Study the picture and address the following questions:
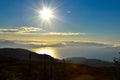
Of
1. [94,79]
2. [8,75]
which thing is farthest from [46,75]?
[94,79]

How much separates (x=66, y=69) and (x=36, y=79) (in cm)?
551

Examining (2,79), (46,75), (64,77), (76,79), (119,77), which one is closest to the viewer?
(2,79)

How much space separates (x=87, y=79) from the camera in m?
62.3

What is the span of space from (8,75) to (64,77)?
9.26 meters

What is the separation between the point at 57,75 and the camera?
4266cm

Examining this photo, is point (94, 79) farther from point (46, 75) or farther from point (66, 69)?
point (66, 69)

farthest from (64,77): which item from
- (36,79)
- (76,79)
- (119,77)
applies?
(76,79)

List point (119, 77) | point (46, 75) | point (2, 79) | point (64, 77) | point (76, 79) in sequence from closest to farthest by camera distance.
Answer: point (2, 79)
point (119, 77)
point (64, 77)
point (46, 75)
point (76, 79)

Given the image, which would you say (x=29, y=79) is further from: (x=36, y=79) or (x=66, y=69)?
(x=66, y=69)

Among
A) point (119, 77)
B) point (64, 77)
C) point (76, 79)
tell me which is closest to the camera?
point (119, 77)

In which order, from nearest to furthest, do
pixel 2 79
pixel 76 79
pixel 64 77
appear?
1. pixel 2 79
2. pixel 64 77
3. pixel 76 79

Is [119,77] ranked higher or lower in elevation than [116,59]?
lower

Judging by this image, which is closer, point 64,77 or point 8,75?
point 8,75

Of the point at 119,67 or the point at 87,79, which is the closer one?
the point at 119,67
